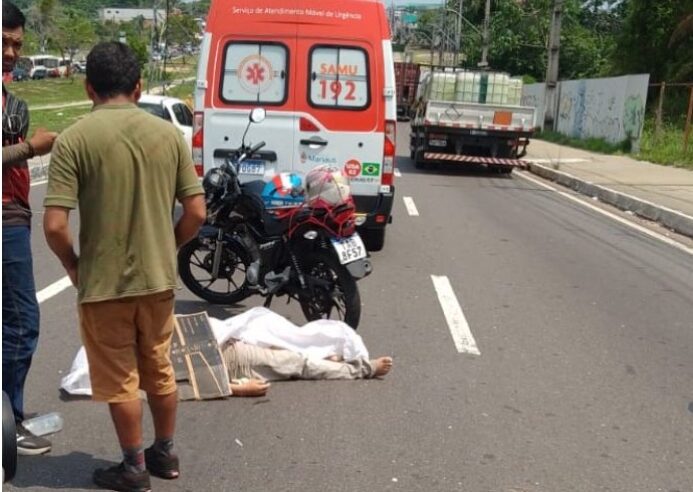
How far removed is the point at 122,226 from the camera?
340cm

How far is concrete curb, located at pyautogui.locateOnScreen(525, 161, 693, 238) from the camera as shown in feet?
40.6

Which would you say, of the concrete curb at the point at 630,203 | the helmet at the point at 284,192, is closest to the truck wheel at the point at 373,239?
the helmet at the point at 284,192

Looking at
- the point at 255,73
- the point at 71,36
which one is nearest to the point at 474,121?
the point at 255,73

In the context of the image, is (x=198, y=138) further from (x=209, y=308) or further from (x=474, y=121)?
(x=474, y=121)

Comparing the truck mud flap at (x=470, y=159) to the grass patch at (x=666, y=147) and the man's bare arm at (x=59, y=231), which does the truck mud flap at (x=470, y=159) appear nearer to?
the grass patch at (x=666, y=147)

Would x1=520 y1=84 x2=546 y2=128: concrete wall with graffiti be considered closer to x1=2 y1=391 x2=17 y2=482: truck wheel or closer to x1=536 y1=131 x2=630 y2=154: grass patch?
x1=536 y1=131 x2=630 y2=154: grass patch

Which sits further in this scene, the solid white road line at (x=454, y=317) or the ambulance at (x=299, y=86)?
the ambulance at (x=299, y=86)

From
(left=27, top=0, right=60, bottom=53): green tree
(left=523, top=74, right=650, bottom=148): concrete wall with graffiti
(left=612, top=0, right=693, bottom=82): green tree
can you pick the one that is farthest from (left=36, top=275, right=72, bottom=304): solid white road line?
(left=27, top=0, right=60, bottom=53): green tree

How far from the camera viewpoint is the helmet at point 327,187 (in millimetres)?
5953

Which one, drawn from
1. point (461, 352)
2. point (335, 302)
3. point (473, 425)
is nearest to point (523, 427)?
point (473, 425)

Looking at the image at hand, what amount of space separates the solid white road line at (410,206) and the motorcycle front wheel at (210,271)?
591cm

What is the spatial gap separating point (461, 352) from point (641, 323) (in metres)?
1.89

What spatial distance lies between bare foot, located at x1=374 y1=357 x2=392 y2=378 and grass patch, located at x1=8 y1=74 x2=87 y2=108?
132 feet

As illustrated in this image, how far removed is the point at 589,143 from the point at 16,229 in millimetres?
25635
